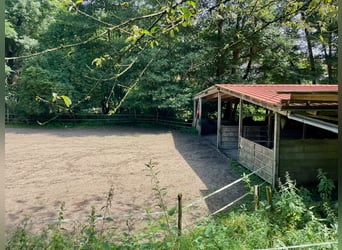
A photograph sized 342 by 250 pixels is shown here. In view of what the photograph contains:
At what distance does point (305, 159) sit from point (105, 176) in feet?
16.4

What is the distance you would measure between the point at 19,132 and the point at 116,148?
6942mm

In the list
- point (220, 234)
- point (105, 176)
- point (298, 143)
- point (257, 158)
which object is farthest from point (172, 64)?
point (220, 234)

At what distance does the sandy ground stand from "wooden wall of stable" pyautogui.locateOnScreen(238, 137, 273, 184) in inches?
23.6

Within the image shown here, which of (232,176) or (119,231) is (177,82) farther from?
(119,231)

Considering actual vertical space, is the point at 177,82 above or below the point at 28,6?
below

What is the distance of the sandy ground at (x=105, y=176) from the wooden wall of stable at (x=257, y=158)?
0.60 metres

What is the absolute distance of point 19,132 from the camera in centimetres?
1545

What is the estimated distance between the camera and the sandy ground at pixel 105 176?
18.0 feet

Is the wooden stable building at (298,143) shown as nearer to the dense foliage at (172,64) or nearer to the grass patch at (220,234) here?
the grass patch at (220,234)

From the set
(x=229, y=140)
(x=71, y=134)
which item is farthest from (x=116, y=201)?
(x=71, y=134)

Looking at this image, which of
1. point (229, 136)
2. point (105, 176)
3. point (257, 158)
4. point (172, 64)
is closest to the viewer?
point (105, 176)

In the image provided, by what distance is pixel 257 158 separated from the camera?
7.94 meters

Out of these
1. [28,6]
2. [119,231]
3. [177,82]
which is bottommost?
[119,231]

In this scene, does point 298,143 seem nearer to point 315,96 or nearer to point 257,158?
point 257,158
